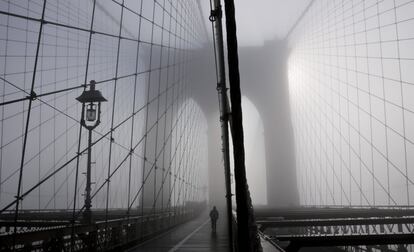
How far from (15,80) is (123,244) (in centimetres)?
342

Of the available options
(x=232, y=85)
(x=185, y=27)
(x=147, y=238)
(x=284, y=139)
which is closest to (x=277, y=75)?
(x=284, y=139)

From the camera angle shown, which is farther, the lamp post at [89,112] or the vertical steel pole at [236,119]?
the lamp post at [89,112]

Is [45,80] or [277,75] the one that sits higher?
[277,75]

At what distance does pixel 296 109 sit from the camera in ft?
127

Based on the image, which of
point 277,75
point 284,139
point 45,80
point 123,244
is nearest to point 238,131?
point 123,244

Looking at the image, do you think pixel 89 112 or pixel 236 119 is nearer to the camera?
pixel 236 119

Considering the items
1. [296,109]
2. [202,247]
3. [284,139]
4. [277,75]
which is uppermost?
[277,75]

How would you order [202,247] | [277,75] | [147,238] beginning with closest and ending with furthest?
[202,247] → [147,238] → [277,75]

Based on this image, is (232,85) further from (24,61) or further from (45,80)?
(45,80)

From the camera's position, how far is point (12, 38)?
6801 mm

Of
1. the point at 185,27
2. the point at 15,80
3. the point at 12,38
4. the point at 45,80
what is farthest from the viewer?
the point at 185,27

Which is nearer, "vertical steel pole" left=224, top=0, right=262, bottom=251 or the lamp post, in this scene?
"vertical steel pole" left=224, top=0, right=262, bottom=251

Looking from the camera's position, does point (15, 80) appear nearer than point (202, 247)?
Yes

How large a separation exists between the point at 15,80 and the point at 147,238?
173 inches
